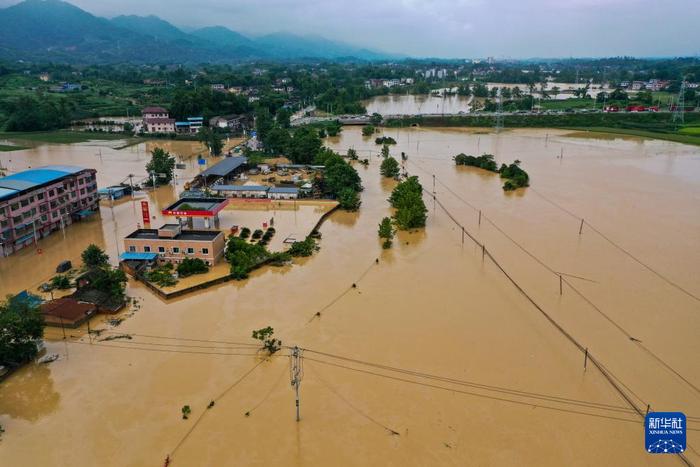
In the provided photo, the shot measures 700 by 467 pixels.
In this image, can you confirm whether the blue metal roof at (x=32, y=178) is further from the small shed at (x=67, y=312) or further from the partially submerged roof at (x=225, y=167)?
the small shed at (x=67, y=312)

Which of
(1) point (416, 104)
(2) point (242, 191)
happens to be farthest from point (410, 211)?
(1) point (416, 104)

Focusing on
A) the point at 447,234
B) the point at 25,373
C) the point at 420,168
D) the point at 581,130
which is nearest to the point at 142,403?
the point at 25,373

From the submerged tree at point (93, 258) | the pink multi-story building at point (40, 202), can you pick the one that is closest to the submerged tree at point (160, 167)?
the pink multi-story building at point (40, 202)

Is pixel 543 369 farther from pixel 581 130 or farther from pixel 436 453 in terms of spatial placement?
pixel 581 130

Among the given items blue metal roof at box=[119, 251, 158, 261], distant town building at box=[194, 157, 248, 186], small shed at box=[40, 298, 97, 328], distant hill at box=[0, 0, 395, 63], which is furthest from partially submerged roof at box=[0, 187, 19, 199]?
distant hill at box=[0, 0, 395, 63]

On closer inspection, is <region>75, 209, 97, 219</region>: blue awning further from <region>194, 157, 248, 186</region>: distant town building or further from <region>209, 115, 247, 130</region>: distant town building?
<region>209, 115, 247, 130</region>: distant town building
